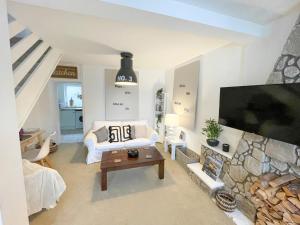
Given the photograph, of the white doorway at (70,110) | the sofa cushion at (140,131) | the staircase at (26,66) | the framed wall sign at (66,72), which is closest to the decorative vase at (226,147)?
the sofa cushion at (140,131)

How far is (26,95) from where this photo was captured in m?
1.85

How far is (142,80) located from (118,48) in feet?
6.72

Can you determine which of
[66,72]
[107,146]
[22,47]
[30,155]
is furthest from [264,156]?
[66,72]

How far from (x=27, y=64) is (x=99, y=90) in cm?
258

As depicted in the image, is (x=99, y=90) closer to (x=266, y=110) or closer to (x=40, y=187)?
(x=40, y=187)

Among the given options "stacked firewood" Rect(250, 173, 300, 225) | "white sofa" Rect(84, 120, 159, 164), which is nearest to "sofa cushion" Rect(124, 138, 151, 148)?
"white sofa" Rect(84, 120, 159, 164)

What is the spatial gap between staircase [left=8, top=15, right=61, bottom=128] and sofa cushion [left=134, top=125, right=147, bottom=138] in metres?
2.29

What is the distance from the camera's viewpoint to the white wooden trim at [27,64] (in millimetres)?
1648

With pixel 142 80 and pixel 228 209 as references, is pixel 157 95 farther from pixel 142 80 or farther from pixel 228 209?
pixel 228 209

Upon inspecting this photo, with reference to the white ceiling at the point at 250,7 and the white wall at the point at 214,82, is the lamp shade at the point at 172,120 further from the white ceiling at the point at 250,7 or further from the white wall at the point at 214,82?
the white ceiling at the point at 250,7

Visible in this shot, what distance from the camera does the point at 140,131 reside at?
4.03m

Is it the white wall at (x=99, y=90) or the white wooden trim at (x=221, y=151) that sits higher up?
the white wall at (x=99, y=90)

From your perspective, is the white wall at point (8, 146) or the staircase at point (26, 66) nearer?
the white wall at point (8, 146)

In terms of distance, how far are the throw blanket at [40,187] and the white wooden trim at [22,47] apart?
1.30 metres
